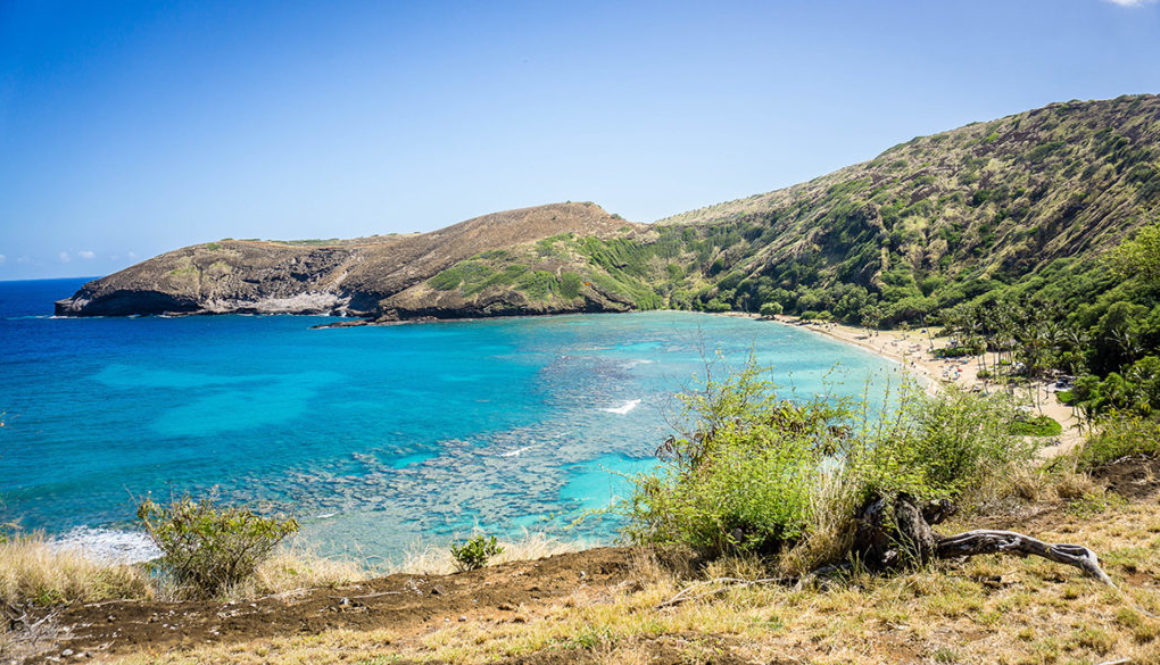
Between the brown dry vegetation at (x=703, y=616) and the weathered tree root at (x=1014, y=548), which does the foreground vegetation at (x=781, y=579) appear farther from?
the weathered tree root at (x=1014, y=548)

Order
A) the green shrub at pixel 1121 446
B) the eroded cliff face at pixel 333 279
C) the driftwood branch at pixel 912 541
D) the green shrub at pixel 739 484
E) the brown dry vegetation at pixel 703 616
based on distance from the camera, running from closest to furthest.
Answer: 1. the brown dry vegetation at pixel 703 616
2. the driftwood branch at pixel 912 541
3. the green shrub at pixel 739 484
4. the green shrub at pixel 1121 446
5. the eroded cliff face at pixel 333 279

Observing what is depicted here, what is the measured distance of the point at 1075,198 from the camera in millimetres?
86375

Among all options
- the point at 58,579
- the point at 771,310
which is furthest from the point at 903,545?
the point at 771,310

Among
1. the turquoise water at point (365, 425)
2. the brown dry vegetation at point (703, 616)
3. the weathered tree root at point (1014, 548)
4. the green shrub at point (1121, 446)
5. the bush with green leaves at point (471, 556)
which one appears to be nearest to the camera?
the brown dry vegetation at point (703, 616)

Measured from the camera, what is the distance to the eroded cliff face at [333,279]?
431 ft

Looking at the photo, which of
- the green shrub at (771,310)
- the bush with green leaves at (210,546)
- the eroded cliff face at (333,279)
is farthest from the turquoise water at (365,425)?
the eroded cliff face at (333,279)

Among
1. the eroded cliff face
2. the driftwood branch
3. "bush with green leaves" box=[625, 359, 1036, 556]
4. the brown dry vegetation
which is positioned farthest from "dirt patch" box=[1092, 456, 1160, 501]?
the eroded cliff face

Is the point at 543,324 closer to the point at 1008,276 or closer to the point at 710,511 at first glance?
the point at 1008,276

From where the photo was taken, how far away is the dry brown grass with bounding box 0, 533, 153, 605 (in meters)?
8.85

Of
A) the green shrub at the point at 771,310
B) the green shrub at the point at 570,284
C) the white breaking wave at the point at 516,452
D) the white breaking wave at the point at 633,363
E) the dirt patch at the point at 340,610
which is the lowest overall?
the white breaking wave at the point at 516,452

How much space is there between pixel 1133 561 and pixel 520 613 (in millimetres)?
7315

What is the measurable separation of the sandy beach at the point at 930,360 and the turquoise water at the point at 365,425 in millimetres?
4388

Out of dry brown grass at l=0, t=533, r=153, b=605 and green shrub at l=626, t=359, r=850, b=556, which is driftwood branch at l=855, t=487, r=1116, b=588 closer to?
green shrub at l=626, t=359, r=850, b=556

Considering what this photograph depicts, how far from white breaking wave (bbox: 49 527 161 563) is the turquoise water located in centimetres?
29
